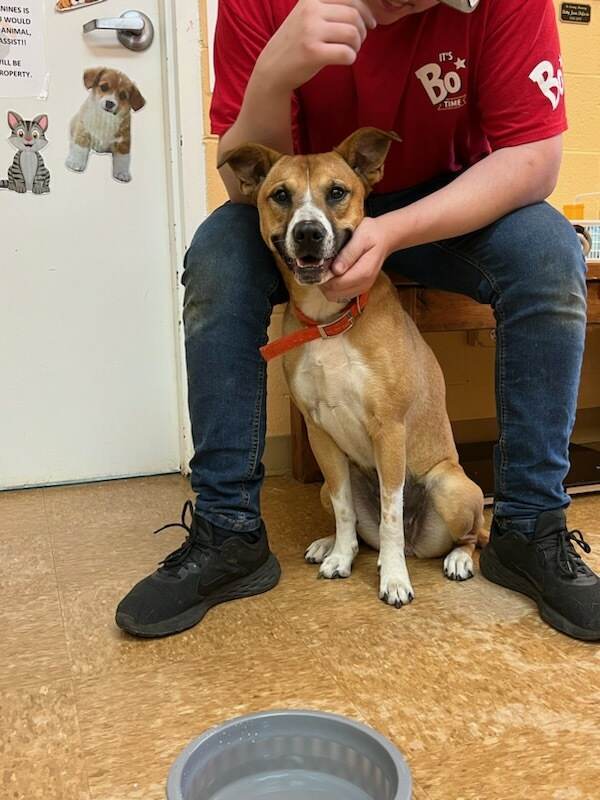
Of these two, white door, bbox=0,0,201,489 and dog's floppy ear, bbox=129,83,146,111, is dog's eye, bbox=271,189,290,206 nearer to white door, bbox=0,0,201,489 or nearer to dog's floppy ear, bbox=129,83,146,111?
white door, bbox=0,0,201,489

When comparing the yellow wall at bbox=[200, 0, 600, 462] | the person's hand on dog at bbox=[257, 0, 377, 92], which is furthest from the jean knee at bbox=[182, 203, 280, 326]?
the yellow wall at bbox=[200, 0, 600, 462]

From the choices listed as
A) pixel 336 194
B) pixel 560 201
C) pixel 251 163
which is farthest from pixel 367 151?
pixel 560 201

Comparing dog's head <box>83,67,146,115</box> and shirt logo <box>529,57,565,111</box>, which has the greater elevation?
dog's head <box>83,67,146,115</box>

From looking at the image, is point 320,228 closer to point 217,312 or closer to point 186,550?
point 217,312

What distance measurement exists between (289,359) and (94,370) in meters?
0.98

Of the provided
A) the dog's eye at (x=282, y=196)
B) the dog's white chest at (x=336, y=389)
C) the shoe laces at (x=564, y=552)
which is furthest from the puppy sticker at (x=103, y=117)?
the shoe laces at (x=564, y=552)

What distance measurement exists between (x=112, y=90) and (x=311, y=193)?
111 cm

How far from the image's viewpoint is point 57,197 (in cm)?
218

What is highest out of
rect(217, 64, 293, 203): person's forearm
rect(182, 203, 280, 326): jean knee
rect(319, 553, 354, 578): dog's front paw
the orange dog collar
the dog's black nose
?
rect(217, 64, 293, 203): person's forearm

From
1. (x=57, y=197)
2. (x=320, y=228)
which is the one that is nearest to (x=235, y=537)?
(x=320, y=228)

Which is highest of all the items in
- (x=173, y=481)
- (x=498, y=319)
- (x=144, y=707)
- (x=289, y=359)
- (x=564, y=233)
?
(x=564, y=233)

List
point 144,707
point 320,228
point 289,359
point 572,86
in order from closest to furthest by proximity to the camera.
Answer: point 144,707
point 320,228
point 289,359
point 572,86

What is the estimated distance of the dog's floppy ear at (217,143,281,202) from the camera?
55.6 inches

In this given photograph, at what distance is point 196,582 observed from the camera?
138cm
